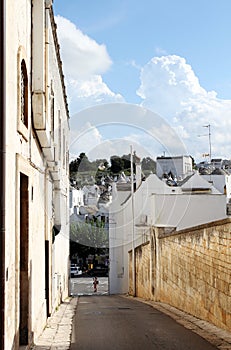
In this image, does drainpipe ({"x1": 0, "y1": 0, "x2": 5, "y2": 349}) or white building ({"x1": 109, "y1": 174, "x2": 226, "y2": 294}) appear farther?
white building ({"x1": 109, "y1": 174, "x2": 226, "y2": 294})

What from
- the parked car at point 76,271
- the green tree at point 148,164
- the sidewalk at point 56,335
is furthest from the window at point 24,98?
the parked car at point 76,271

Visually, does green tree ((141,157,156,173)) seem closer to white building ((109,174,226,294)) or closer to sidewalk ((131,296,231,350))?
white building ((109,174,226,294))

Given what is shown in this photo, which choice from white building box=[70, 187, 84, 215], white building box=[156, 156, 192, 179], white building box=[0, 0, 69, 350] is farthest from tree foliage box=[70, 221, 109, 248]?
white building box=[0, 0, 69, 350]

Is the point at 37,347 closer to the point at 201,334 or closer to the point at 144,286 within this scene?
the point at 201,334

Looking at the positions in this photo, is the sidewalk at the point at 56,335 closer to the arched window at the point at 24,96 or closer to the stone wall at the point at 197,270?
the stone wall at the point at 197,270

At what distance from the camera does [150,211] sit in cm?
2958

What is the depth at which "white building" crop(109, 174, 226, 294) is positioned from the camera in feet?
92.6

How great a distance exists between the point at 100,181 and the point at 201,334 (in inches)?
1336

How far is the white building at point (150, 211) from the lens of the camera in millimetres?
28234

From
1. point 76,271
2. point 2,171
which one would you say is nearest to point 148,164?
point 76,271

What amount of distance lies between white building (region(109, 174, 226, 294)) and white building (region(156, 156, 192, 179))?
974cm

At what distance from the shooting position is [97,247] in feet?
180

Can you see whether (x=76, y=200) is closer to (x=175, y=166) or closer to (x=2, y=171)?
(x=175, y=166)

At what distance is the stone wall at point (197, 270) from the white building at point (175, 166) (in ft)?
87.0
